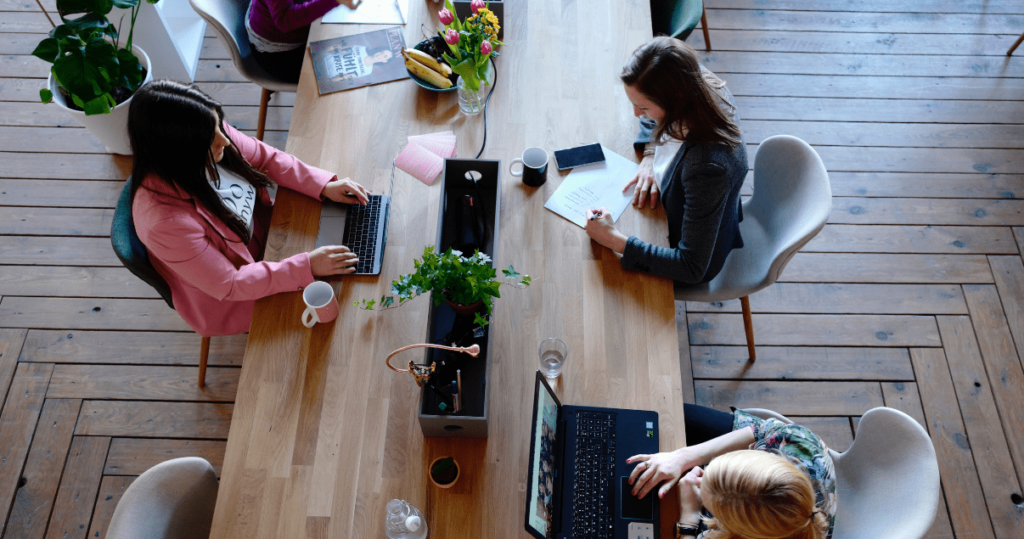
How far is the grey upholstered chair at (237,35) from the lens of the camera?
243 cm

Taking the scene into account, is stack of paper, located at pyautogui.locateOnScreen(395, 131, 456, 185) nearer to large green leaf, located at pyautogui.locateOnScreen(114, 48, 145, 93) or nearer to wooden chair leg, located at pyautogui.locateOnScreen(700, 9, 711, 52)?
large green leaf, located at pyautogui.locateOnScreen(114, 48, 145, 93)

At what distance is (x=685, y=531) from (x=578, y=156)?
1182 millimetres

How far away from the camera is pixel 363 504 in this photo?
1545 mm

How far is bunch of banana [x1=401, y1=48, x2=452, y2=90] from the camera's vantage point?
7.20 ft

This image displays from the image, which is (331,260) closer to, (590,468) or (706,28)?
(590,468)

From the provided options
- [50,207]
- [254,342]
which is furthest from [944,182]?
[50,207]

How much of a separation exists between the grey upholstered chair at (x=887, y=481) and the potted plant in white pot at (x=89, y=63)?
2666 millimetres

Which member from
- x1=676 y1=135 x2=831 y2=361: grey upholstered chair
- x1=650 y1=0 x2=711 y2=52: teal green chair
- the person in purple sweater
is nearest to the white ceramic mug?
x1=676 y1=135 x2=831 y2=361: grey upholstered chair

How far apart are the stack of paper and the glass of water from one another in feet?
2.29

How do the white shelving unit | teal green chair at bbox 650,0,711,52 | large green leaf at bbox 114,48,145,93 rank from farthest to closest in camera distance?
the white shelving unit
large green leaf at bbox 114,48,145,93
teal green chair at bbox 650,0,711,52

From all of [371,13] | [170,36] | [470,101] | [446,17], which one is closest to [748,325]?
[470,101]

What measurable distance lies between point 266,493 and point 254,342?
1.40ft

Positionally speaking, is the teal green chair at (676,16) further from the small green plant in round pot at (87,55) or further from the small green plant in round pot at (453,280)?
the small green plant in round pot at (87,55)

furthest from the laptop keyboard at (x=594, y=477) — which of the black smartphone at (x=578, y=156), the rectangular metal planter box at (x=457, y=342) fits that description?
the black smartphone at (x=578, y=156)
